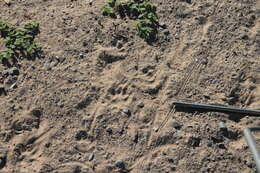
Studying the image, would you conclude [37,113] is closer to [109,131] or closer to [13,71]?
[13,71]

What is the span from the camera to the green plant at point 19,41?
4719mm

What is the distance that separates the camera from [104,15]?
5184 mm

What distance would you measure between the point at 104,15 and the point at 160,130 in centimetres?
204

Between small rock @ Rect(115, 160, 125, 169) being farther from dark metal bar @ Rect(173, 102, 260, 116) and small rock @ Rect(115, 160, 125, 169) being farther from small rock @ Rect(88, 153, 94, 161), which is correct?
dark metal bar @ Rect(173, 102, 260, 116)

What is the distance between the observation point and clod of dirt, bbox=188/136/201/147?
4122 millimetres

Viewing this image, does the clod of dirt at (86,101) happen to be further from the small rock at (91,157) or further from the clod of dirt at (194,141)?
the clod of dirt at (194,141)

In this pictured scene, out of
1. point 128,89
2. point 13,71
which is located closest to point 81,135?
point 128,89

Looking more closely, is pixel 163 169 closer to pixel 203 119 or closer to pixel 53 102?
pixel 203 119

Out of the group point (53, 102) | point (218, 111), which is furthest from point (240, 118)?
point (53, 102)

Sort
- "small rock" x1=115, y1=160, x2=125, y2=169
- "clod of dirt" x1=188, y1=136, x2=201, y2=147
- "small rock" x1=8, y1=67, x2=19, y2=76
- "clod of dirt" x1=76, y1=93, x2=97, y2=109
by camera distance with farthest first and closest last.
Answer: "small rock" x1=8, y1=67, x2=19, y2=76, "clod of dirt" x1=76, y1=93, x2=97, y2=109, "clod of dirt" x1=188, y1=136, x2=201, y2=147, "small rock" x1=115, y1=160, x2=125, y2=169

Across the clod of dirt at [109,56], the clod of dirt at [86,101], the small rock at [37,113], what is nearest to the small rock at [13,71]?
the small rock at [37,113]

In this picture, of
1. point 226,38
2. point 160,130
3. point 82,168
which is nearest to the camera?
point 82,168

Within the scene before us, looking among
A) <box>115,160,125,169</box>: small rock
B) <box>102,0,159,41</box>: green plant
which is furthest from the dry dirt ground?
<box>102,0,159,41</box>: green plant

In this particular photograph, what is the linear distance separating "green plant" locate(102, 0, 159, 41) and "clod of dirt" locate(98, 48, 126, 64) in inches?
19.5
